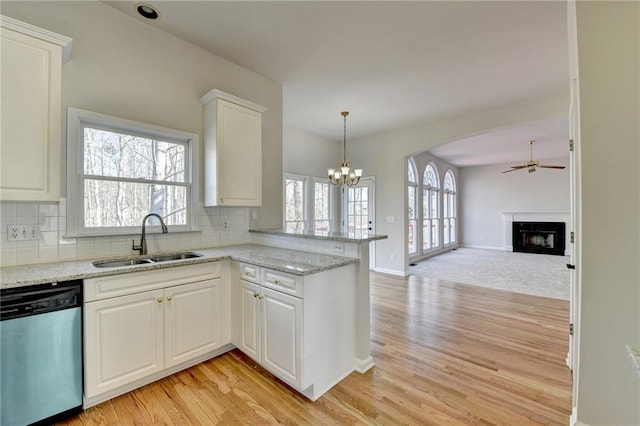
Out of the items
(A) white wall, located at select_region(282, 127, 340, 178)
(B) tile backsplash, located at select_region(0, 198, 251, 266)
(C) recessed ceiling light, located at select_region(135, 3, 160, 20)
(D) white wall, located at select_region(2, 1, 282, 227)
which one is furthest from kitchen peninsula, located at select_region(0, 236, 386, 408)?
(A) white wall, located at select_region(282, 127, 340, 178)

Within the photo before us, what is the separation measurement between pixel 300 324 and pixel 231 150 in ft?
6.12

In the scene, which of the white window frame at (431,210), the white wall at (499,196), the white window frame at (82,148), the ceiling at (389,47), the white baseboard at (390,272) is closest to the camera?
the white window frame at (82,148)

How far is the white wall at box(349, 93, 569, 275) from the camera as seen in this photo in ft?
15.1

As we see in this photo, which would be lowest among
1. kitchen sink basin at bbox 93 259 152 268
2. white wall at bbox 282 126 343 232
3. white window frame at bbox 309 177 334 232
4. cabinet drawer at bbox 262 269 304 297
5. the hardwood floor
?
the hardwood floor

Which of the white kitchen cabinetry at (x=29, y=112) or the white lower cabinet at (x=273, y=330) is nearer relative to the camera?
the white kitchen cabinetry at (x=29, y=112)

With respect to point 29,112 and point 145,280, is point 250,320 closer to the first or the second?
point 145,280

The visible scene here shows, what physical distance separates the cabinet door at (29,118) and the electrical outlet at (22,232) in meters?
0.38

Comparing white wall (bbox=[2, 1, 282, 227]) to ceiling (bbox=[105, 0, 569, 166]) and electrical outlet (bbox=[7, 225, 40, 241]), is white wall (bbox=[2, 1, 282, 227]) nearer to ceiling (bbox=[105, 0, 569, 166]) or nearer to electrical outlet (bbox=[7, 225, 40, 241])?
ceiling (bbox=[105, 0, 569, 166])

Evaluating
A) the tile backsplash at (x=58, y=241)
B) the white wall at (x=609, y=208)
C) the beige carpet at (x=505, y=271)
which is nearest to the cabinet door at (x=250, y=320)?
the tile backsplash at (x=58, y=241)

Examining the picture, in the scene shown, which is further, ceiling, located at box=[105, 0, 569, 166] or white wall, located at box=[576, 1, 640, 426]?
ceiling, located at box=[105, 0, 569, 166]

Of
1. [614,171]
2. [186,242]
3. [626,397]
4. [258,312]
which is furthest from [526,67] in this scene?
[186,242]

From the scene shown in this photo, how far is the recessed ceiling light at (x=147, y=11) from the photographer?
237 centimetres

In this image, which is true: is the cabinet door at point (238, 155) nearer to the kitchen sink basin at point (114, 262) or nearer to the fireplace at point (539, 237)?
the kitchen sink basin at point (114, 262)

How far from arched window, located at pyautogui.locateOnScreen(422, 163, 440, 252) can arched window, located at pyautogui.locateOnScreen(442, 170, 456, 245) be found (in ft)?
1.78
